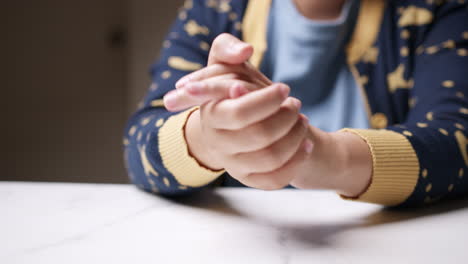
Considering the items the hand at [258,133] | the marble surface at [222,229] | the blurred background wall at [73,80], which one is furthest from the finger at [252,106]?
the blurred background wall at [73,80]

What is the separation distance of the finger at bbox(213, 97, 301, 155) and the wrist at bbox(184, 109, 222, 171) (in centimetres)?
8

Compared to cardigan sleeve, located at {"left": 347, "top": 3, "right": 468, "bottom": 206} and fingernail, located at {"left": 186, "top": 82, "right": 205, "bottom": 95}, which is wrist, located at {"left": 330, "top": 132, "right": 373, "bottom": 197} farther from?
fingernail, located at {"left": 186, "top": 82, "right": 205, "bottom": 95}

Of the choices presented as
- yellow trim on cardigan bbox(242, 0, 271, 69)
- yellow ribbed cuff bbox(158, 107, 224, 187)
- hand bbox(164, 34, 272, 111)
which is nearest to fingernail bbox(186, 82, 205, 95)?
hand bbox(164, 34, 272, 111)

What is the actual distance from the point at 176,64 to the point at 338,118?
294mm

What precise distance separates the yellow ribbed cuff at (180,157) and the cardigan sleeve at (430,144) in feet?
0.58

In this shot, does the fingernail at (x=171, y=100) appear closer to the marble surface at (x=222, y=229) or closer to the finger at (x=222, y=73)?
the finger at (x=222, y=73)

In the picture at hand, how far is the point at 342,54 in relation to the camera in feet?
2.28

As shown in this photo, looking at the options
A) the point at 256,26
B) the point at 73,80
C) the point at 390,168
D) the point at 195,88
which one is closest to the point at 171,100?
the point at 195,88

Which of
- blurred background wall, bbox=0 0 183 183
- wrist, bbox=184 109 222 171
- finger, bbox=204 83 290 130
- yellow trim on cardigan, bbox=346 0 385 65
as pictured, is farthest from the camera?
blurred background wall, bbox=0 0 183 183

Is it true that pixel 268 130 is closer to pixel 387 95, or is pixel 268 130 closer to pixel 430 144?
pixel 430 144

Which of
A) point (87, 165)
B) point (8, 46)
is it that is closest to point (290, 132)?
point (8, 46)

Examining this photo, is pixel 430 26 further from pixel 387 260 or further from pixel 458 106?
pixel 387 260

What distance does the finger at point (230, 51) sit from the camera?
30cm

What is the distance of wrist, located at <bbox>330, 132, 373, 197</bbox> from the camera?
39cm
